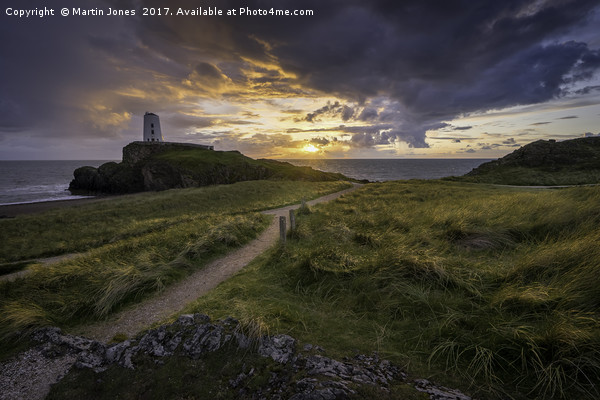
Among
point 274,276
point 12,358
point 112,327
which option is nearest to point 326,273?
point 274,276

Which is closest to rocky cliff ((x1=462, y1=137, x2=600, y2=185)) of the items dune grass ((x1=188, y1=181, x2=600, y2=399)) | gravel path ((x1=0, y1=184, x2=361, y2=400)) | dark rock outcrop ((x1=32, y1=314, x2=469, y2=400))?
dune grass ((x1=188, y1=181, x2=600, y2=399))

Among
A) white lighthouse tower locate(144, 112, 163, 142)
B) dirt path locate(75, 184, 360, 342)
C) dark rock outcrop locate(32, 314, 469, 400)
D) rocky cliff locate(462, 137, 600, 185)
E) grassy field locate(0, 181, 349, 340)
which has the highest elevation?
white lighthouse tower locate(144, 112, 163, 142)

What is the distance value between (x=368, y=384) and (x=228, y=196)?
101ft

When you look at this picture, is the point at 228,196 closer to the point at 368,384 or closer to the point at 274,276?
the point at 274,276

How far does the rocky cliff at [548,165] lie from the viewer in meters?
42.2

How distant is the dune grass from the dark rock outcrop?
0.35m

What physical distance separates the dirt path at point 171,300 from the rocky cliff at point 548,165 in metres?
49.8

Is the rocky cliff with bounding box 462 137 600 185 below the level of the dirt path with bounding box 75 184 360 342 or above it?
above

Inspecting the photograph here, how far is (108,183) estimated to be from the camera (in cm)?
6338

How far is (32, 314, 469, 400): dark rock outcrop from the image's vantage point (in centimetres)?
311

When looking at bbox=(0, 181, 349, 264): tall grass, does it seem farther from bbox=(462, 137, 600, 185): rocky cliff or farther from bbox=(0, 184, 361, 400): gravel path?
bbox=(462, 137, 600, 185): rocky cliff

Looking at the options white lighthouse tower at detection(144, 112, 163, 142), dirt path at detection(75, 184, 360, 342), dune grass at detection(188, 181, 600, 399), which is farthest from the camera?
white lighthouse tower at detection(144, 112, 163, 142)

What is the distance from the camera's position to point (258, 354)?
3.90 metres

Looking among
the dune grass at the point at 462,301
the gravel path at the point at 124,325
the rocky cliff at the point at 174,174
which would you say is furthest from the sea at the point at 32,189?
the dune grass at the point at 462,301
